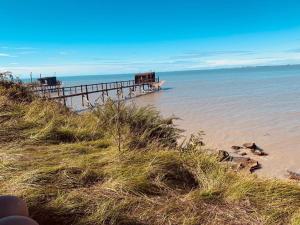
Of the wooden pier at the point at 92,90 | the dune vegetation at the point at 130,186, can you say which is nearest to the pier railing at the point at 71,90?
the wooden pier at the point at 92,90

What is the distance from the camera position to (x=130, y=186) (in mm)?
3670

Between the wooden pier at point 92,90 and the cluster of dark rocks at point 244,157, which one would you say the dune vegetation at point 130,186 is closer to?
the cluster of dark rocks at point 244,157

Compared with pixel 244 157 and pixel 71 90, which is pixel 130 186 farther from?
pixel 71 90

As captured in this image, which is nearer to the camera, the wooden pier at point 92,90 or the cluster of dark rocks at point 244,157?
the cluster of dark rocks at point 244,157

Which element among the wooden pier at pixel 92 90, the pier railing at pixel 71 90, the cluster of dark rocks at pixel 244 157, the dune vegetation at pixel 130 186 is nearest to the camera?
the dune vegetation at pixel 130 186

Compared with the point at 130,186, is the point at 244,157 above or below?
below

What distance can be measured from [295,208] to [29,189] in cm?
266

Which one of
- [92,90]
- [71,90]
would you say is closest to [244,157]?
[92,90]

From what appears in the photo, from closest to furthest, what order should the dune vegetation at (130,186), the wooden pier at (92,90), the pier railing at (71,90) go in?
the dune vegetation at (130,186), the pier railing at (71,90), the wooden pier at (92,90)

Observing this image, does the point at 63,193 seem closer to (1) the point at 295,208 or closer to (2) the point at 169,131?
(1) the point at 295,208

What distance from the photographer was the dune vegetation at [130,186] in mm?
3158

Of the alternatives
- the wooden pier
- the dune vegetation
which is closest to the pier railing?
the wooden pier

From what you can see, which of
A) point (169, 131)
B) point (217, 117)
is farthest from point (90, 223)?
point (217, 117)

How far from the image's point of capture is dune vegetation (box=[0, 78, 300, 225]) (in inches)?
124
